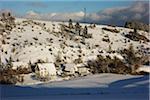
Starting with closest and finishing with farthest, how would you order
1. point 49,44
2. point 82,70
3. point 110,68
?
point 110,68 → point 82,70 → point 49,44

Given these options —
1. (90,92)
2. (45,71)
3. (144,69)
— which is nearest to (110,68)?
(144,69)

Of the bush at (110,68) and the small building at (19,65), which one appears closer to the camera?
the bush at (110,68)

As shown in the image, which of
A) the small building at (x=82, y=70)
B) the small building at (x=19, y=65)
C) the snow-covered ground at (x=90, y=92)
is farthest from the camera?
the small building at (x=19, y=65)

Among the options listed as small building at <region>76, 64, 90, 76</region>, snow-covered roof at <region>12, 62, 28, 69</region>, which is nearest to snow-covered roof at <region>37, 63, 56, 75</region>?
small building at <region>76, 64, 90, 76</region>

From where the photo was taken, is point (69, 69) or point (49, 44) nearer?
point (69, 69)

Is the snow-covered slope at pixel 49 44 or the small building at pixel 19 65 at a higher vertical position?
the snow-covered slope at pixel 49 44

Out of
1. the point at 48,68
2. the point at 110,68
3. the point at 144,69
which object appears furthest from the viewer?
the point at 48,68

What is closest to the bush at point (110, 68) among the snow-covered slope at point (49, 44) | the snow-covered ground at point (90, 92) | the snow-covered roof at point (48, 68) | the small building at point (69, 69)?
the small building at point (69, 69)

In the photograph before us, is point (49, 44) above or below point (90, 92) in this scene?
above

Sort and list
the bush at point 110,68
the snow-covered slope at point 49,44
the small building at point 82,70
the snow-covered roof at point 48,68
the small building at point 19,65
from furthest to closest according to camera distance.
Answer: the snow-covered slope at point 49,44
the small building at point 19,65
the small building at point 82,70
the snow-covered roof at point 48,68
the bush at point 110,68

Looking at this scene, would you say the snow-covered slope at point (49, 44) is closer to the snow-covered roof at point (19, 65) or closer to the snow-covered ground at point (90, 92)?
the snow-covered roof at point (19, 65)

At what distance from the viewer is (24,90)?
12.8 meters

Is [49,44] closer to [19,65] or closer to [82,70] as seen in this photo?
[19,65]

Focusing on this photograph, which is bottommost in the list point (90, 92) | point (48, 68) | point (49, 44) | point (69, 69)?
point (69, 69)
